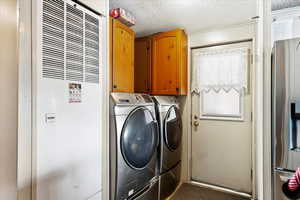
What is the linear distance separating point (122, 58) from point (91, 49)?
2.26 feet

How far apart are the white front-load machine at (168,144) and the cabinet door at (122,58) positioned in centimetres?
40

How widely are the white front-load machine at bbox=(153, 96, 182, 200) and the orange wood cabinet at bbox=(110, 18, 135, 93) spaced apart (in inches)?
16.3

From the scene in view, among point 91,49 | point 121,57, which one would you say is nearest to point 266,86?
point 91,49

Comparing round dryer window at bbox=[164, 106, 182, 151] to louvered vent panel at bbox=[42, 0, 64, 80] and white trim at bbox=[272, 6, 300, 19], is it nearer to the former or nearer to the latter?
louvered vent panel at bbox=[42, 0, 64, 80]

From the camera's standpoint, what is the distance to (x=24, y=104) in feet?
2.67

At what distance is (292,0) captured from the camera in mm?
1787

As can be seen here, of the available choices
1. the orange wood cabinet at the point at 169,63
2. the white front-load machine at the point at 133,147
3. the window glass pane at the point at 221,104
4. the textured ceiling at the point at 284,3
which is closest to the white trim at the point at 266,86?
the white front-load machine at the point at 133,147

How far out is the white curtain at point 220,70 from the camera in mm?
2447

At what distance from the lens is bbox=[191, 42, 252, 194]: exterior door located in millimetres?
2432

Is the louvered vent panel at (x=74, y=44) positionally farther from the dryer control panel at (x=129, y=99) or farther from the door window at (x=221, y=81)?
the door window at (x=221, y=81)

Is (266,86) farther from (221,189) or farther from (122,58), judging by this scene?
(221,189)

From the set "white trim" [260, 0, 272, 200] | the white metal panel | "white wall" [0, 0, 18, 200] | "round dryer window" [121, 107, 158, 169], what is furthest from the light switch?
"white trim" [260, 0, 272, 200]

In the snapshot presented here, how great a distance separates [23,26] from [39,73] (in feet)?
0.74

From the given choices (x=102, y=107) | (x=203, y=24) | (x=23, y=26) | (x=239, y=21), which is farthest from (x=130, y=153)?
(x=239, y=21)
